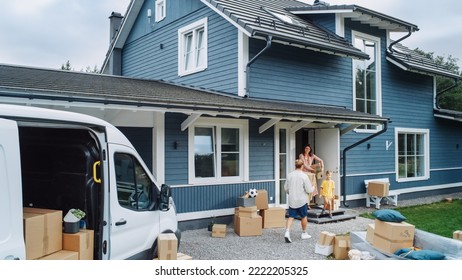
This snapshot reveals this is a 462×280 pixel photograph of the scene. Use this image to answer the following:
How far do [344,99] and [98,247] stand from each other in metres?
9.18

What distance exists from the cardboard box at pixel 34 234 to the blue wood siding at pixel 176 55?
22.0ft

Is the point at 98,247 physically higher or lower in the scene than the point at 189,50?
lower

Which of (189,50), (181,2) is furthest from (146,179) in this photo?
(181,2)

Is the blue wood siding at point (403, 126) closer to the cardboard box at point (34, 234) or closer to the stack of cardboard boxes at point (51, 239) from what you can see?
the stack of cardboard boxes at point (51, 239)

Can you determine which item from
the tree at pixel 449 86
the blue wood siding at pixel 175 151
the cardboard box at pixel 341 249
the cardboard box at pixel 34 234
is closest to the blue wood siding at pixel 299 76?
the blue wood siding at pixel 175 151

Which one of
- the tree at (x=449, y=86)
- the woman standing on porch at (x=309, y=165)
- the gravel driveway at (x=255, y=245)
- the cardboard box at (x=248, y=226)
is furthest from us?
the tree at (x=449, y=86)

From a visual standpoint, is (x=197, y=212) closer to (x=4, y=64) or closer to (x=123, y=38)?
(x=4, y=64)

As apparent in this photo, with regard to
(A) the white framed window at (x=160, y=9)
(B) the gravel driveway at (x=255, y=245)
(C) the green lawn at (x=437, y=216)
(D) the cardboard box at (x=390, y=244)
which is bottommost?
(C) the green lawn at (x=437, y=216)

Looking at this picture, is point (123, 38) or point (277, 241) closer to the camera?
point (277, 241)

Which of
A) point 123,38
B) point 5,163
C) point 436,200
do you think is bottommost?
point 436,200

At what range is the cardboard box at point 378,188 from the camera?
35.9ft

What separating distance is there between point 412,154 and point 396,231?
9.32 m
